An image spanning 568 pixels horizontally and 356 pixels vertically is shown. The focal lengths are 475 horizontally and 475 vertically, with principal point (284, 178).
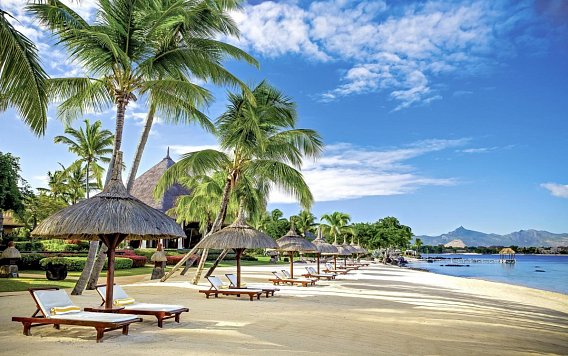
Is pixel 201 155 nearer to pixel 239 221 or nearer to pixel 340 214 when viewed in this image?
pixel 239 221

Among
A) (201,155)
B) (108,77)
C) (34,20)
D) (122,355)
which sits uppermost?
(34,20)

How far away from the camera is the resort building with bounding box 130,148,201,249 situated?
3762 centimetres

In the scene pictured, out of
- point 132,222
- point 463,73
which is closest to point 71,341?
point 132,222

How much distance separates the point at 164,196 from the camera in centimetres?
3775

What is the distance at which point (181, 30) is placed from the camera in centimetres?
1239

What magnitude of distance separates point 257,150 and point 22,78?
905cm

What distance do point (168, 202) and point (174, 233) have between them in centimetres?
3043

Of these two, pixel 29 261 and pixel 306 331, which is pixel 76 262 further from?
pixel 306 331

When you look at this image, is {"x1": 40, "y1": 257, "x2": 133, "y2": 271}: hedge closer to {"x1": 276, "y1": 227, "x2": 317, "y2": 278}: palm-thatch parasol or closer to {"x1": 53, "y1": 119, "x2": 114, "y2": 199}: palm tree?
{"x1": 276, "y1": 227, "x2": 317, "y2": 278}: palm-thatch parasol

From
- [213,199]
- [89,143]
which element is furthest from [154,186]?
[213,199]

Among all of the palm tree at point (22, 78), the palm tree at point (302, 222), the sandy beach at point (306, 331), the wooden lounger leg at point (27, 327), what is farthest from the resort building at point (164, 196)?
the wooden lounger leg at point (27, 327)

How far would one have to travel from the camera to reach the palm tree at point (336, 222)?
5300 centimetres

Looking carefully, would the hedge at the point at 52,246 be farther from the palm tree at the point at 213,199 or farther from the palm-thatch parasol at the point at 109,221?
the palm-thatch parasol at the point at 109,221

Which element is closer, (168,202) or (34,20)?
(34,20)
